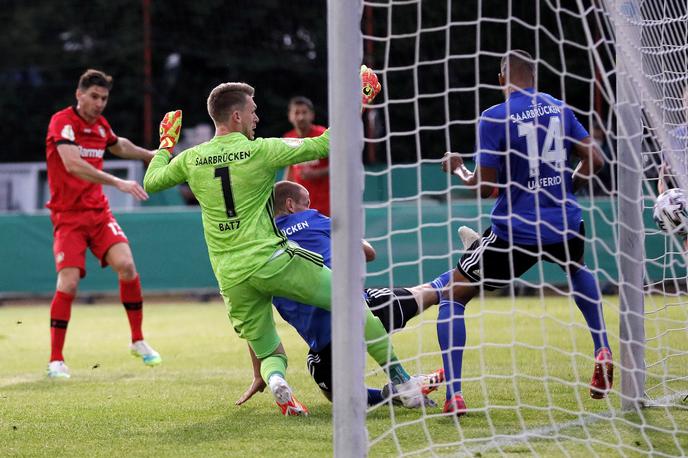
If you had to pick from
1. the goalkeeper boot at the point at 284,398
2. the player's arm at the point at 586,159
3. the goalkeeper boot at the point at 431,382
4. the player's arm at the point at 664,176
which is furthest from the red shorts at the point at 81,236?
the player's arm at the point at 664,176

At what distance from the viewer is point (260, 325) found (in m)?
5.83

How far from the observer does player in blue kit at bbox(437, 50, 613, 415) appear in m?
5.63

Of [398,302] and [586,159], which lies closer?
[586,159]

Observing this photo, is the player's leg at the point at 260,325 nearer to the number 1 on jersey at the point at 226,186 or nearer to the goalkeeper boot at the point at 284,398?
the goalkeeper boot at the point at 284,398

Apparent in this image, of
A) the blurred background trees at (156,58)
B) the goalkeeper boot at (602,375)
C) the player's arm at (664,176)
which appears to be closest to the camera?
the player's arm at (664,176)

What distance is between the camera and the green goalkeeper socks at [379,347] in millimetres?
5426

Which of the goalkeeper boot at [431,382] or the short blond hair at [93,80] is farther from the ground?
the short blond hair at [93,80]

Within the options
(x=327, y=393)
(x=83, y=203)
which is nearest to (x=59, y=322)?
(x=83, y=203)

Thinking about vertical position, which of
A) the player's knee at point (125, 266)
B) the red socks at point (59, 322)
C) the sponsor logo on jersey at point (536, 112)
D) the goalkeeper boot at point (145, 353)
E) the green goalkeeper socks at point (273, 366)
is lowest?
the goalkeeper boot at point (145, 353)

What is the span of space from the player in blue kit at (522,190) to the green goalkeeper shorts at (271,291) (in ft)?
2.34

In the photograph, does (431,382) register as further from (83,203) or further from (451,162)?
(83,203)

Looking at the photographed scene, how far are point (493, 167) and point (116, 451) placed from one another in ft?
7.79

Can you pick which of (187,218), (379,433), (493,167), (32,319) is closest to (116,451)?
(379,433)

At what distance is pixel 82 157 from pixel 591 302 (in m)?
4.20
